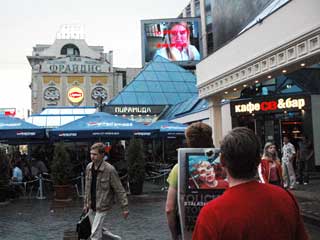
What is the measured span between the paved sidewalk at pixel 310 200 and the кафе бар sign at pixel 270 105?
408 cm

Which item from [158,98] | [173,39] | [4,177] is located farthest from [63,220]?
[173,39]

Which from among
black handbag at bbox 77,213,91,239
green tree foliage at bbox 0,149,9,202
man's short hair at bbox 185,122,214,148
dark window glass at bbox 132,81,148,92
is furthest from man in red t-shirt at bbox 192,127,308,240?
dark window glass at bbox 132,81,148,92

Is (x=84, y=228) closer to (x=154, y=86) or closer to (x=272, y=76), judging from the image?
(x=272, y=76)

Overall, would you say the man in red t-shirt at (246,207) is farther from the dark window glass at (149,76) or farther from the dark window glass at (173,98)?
the dark window glass at (149,76)

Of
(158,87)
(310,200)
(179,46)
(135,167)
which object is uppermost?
(179,46)

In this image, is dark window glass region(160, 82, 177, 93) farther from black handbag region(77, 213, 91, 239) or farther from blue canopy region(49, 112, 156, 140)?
black handbag region(77, 213, 91, 239)

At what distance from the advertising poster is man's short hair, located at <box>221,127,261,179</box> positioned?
4.84 feet

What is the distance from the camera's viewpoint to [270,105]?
21688 millimetres

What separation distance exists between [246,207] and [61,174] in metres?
12.8

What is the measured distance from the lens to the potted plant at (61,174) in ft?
47.1

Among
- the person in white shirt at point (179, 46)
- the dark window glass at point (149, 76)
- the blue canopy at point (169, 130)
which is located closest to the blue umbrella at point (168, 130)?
the blue canopy at point (169, 130)

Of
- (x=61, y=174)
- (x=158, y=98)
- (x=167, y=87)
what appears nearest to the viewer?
(x=61, y=174)

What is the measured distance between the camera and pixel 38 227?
31.9ft

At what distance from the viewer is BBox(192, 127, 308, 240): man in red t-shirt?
2102mm
